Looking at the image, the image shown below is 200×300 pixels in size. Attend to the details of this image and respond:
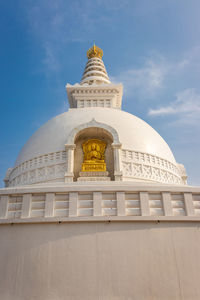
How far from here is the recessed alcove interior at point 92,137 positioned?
1362cm

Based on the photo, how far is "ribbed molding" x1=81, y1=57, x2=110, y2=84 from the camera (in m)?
23.9

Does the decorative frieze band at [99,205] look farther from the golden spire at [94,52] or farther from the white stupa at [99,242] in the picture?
the golden spire at [94,52]

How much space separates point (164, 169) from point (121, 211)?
8631mm

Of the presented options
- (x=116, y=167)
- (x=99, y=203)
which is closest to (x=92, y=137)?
(x=116, y=167)

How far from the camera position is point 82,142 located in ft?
47.4

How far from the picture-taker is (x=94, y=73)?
25.0 meters

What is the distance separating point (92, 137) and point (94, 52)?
17.2m

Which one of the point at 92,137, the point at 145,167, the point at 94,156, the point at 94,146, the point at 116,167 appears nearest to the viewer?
the point at 116,167

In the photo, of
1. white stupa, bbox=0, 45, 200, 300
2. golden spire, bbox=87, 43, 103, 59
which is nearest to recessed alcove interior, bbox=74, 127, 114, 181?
white stupa, bbox=0, 45, 200, 300

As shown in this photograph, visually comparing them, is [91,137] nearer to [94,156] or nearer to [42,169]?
[94,156]

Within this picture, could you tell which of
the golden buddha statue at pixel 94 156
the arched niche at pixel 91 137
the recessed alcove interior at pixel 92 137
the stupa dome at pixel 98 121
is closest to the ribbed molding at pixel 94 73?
the stupa dome at pixel 98 121

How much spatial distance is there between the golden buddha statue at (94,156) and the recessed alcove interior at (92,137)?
0.85 ft

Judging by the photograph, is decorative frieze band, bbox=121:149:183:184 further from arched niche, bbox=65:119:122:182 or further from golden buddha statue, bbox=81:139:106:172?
golden buddha statue, bbox=81:139:106:172

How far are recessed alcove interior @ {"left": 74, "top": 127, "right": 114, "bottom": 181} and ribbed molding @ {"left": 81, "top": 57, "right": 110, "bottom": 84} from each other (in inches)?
424
